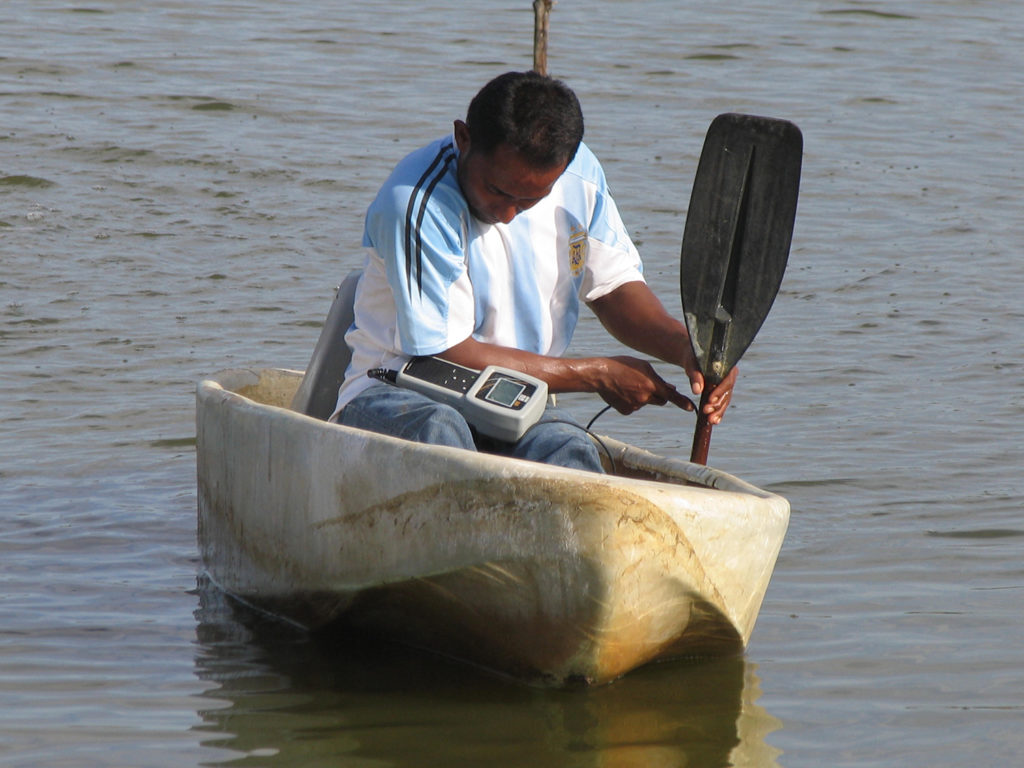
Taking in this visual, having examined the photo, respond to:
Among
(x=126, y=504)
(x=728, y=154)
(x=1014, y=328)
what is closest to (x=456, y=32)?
(x=1014, y=328)

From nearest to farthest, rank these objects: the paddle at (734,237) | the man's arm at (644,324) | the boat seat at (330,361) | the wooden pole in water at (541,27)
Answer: the paddle at (734,237)
the man's arm at (644,324)
the boat seat at (330,361)
the wooden pole in water at (541,27)

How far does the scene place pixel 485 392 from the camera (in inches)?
166

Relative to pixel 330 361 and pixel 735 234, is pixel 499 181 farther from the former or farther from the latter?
pixel 330 361

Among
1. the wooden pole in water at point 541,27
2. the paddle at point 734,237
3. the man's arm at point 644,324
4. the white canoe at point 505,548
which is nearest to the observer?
the white canoe at point 505,548

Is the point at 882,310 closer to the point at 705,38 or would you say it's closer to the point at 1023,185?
the point at 1023,185

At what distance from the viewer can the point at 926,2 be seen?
1719cm

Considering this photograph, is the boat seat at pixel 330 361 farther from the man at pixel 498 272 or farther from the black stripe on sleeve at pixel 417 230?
the black stripe on sleeve at pixel 417 230

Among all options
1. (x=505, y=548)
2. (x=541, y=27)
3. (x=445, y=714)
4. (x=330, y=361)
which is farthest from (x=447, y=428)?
(x=541, y=27)

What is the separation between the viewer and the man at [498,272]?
416cm

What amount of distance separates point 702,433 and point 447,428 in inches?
31.8

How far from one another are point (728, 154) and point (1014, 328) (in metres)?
4.12

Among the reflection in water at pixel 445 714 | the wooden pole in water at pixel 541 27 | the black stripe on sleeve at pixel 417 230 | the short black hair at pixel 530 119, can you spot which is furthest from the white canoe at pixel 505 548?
the wooden pole in water at pixel 541 27

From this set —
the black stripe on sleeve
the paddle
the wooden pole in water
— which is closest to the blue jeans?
the black stripe on sleeve

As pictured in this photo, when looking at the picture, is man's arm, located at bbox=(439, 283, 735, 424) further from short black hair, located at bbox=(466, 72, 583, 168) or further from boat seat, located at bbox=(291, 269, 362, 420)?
boat seat, located at bbox=(291, 269, 362, 420)
